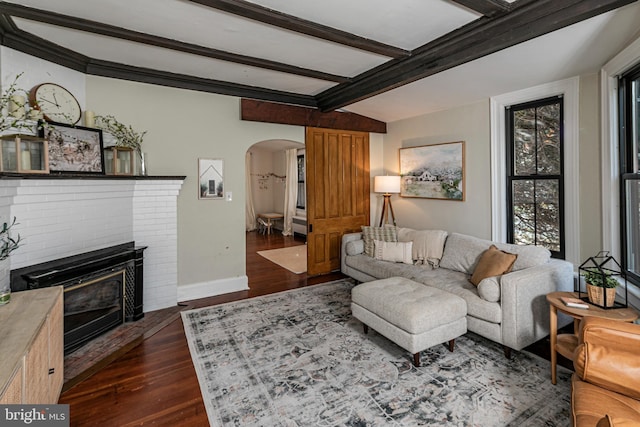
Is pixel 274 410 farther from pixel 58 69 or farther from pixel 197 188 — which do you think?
pixel 58 69

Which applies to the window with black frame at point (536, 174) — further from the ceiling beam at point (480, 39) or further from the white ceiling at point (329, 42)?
the ceiling beam at point (480, 39)

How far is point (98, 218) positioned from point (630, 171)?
482 centimetres

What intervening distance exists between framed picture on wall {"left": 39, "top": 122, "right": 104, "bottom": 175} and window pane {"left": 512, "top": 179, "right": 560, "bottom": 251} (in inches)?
182

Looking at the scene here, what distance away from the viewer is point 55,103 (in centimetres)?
298

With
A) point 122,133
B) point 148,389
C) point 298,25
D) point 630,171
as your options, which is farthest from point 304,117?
point 148,389

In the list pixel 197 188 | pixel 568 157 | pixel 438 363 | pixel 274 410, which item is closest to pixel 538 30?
pixel 568 157

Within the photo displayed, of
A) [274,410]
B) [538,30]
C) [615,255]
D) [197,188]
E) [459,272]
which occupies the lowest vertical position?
[274,410]

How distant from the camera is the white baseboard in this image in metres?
3.98

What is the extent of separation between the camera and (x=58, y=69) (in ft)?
9.94

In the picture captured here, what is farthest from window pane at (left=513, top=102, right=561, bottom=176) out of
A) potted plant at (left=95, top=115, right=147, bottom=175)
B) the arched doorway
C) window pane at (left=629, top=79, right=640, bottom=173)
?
the arched doorway

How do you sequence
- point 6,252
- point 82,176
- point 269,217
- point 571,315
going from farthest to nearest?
point 269,217
point 82,176
point 6,252
point 571,315

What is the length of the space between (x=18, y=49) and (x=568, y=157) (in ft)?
16.8

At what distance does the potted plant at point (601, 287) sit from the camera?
2.10 m

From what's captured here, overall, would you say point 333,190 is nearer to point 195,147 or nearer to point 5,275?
point 195,147
